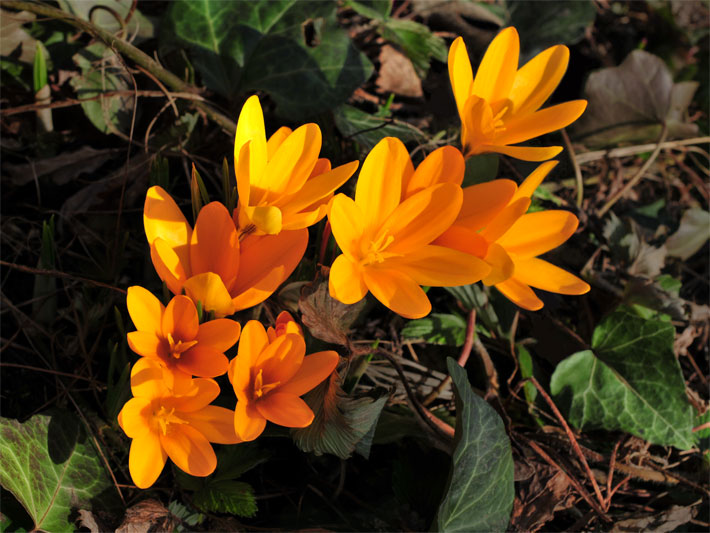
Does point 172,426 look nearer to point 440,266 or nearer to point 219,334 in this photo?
point 219,334

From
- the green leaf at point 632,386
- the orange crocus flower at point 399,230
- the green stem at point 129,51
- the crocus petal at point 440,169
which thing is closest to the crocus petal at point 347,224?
the orange crocus flower at point 399,230

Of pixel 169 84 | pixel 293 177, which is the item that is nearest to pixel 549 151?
pixel 293 177

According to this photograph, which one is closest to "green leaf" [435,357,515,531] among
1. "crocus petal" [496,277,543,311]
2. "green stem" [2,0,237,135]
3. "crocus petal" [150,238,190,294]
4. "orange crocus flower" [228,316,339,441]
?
"crocus petal" [496,277,543,311]

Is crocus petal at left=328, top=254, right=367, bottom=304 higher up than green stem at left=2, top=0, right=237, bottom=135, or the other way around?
green stem at left=2, top=0, right=237, bottom=135

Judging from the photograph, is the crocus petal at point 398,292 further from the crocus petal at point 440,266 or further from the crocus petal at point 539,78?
the crocus petal at point 539,78

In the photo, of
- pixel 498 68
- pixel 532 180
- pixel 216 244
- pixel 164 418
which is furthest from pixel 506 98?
pixel 164 418

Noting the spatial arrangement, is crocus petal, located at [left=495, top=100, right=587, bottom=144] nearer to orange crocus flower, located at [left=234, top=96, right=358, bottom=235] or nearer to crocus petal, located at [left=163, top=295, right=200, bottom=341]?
orange crocus flower, located at [left=234, top=96, right=358, bottom=235]
